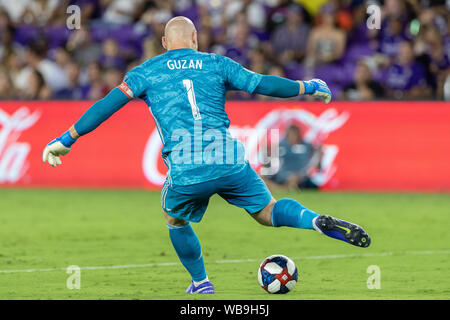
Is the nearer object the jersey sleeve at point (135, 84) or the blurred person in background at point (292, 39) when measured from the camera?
the jersey sleeve at point (135, 84)

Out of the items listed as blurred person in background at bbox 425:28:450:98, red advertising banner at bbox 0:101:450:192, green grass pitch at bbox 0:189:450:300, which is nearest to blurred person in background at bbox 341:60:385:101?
red advertising banner at bbox 0:101:450:192

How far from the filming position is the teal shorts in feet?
22.6

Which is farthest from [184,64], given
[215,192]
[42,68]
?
[42,68]

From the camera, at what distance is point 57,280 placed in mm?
7871

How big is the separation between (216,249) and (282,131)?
6.28m

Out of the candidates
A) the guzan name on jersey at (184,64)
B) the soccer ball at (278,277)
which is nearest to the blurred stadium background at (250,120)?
the soccer ball at (278,277)

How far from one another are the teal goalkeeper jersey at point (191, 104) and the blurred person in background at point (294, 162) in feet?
28.7

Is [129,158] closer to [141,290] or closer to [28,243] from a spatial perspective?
[28,243]

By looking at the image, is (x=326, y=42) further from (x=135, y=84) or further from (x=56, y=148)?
(x=56, y=148)

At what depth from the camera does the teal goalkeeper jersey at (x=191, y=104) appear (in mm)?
6891

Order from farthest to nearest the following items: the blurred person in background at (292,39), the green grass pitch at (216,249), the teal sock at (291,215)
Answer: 1. the blurred person in background at (292,39)
2. the green grass pitch at (216,249)
3. the teal sock at (291,215)

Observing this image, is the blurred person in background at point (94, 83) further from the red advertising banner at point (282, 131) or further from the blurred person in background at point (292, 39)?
the blurred person in background at point (292, 39)
